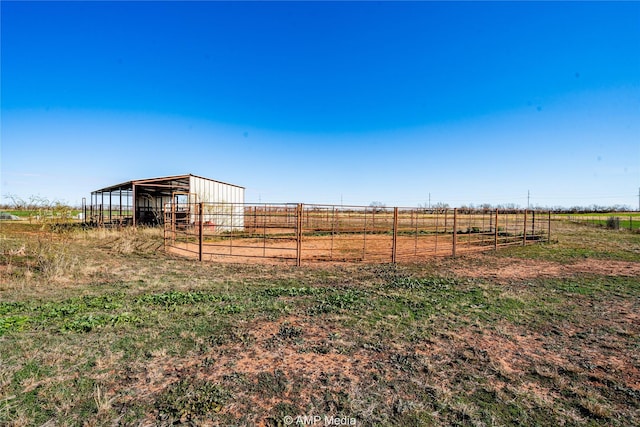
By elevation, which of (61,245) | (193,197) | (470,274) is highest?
(193,197)

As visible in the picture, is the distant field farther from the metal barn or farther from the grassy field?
the metal barn

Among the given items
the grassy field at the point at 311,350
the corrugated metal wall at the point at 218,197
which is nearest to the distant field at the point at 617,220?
the grassy field at the point at 311,350

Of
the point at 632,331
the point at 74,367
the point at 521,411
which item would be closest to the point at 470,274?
the point at 632,331

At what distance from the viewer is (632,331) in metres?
5.02

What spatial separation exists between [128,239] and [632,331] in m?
16.6

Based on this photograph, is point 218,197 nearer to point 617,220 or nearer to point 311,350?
point 311,350

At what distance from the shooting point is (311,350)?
13.8 ft

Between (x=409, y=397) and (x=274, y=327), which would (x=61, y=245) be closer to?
(x=274, y=327)

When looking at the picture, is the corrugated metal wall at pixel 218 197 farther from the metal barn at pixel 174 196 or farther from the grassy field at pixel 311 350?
the grassy field at pixel 311 350

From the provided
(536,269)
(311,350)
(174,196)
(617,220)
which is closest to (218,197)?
(174,196)

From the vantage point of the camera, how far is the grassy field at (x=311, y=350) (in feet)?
9.59

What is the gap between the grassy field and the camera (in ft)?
9.59

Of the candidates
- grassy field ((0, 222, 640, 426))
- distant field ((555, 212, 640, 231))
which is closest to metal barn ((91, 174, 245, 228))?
grassy field ((0, 222, 640, 426))

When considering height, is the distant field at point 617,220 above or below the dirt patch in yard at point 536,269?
above
